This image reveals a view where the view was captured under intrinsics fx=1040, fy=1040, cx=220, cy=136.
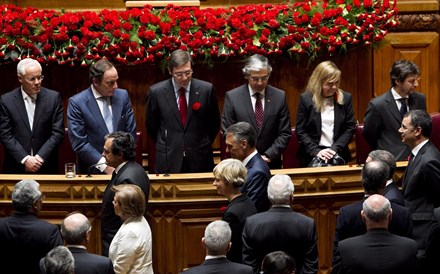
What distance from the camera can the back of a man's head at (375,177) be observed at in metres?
6.80

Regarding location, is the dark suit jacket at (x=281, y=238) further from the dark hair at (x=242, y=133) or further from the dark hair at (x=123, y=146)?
the dark hair at (x=123, y=146)

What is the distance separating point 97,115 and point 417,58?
3885mm

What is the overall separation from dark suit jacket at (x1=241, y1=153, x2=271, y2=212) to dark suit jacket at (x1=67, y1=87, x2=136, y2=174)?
5.28ft

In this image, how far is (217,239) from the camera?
20.0 feet

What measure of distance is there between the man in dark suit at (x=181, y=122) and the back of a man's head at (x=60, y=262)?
2.92 m

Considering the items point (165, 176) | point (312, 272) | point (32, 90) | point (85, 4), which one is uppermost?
point (85, 4)

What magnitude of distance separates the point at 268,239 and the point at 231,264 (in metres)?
0.52

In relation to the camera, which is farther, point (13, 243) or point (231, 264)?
point (13, 243)

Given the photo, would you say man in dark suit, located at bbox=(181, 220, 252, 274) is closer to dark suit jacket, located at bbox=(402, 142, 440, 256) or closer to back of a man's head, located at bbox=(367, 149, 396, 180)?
back of a man's head, located at bbox=(367, 149, 396, 180)

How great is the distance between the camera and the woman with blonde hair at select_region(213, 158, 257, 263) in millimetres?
6836

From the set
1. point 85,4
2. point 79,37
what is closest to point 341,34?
point 79,37

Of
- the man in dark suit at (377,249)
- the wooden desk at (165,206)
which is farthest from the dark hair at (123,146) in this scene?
the man in dark suit at (377,249)

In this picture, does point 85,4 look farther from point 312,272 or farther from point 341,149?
point 312,272

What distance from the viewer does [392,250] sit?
6.26 meters
